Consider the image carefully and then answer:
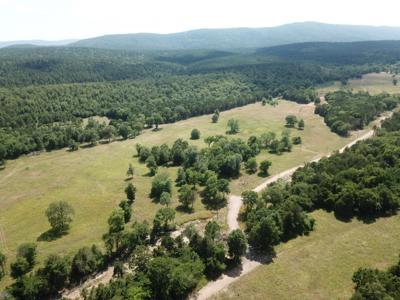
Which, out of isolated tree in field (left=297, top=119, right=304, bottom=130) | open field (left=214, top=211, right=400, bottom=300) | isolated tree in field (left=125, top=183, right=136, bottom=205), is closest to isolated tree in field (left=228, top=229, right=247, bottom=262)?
open field (left=214, top=211, right=400, bottom=300)

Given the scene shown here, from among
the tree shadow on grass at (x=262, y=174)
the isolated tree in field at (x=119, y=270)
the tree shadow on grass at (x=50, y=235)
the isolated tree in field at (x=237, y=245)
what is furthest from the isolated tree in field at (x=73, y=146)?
the isolated tree in field at (x=237, y=245)

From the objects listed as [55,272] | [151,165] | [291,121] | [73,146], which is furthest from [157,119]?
[55,272]

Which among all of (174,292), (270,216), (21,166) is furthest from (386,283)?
(21,166)

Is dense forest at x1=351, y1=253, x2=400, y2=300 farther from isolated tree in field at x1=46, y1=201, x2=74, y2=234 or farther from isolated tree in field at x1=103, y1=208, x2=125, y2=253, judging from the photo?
isolated tree in field at x1=46, y1=201, x2=74, y2=234

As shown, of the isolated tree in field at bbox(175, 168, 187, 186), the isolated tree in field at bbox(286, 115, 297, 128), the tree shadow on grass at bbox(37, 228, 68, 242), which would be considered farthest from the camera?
the isolated tree in field at bbox(286, 115, 297, 128)

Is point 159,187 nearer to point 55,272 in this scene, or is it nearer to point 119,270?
point 119,270

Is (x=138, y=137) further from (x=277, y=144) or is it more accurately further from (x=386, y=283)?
(x=386, y=283)
